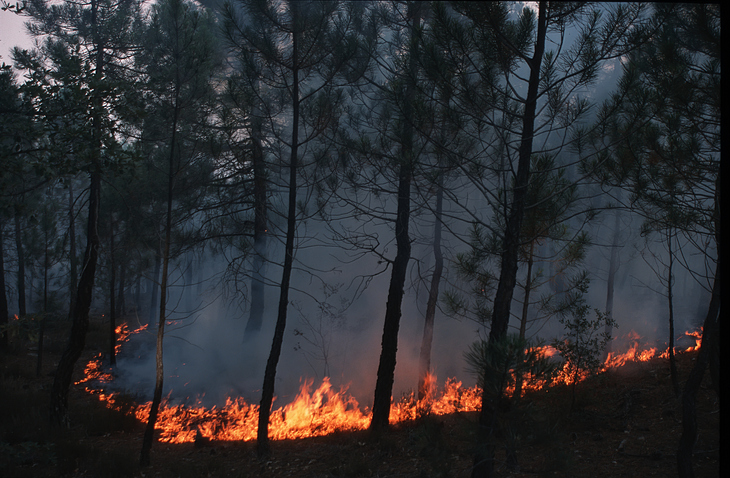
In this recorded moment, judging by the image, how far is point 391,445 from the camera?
7164mm

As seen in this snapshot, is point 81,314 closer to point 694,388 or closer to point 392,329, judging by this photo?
point 392,329

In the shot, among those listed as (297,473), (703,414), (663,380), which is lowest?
(297,473)

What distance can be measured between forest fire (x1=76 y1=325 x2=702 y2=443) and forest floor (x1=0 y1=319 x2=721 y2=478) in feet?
1.83

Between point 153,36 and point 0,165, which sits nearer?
point 0,165

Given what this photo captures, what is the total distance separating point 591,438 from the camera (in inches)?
256

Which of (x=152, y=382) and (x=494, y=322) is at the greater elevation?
(x=494, y=322)

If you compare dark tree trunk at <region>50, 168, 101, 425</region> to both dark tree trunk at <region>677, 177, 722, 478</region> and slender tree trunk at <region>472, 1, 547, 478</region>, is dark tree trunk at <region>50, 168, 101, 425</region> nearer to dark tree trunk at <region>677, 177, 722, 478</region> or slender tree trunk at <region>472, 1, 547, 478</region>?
slender tree trunk at <region>472, 1, 547, 478</region>

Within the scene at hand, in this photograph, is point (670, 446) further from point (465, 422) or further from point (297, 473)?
point (297, 473)

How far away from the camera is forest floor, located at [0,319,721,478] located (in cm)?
559

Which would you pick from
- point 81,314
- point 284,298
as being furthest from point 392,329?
point 81,314

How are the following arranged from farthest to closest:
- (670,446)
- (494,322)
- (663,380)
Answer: (663,380)
(670,446)
(494,322)

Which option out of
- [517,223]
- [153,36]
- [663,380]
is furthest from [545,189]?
[153,36]

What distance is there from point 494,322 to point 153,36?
30.4ft

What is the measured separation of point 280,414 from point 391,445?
4088 mm
